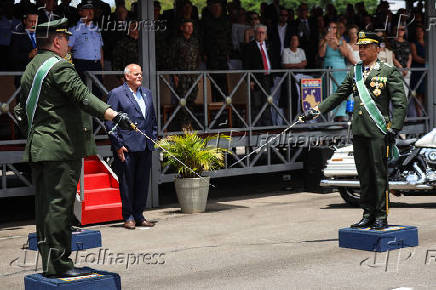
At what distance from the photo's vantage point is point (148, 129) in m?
11.0

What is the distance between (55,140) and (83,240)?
9.26ft

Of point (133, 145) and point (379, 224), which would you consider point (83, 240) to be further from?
point (379, 224)

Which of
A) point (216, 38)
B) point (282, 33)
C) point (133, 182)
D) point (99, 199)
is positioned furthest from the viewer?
point (282, 33)

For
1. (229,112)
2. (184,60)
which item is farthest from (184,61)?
(229,112)

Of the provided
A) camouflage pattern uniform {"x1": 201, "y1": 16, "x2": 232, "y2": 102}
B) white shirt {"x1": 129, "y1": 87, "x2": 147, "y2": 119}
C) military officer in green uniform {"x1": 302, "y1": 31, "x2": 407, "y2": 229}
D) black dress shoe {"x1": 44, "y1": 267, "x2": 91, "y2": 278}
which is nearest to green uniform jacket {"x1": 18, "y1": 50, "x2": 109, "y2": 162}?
black dress shoe {"x1": 44, "y1": 267, "x2": 91, "y2": 278}

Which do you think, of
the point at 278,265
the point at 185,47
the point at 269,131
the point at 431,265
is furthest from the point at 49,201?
the point at 269,131

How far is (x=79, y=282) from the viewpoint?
635 centimetres

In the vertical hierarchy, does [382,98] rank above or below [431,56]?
below

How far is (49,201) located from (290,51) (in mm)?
10014

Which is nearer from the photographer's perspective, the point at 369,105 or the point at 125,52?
the point at 369,105

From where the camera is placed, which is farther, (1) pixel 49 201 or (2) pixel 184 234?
(2) pixel 184 234

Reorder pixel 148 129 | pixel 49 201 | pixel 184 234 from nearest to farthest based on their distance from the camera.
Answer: pixel 49 201 < pixel 184 234 < pixel 148 129

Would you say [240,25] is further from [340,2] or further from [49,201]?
[340,2]

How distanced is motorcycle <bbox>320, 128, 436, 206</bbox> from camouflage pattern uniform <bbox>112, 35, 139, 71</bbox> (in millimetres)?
3695
